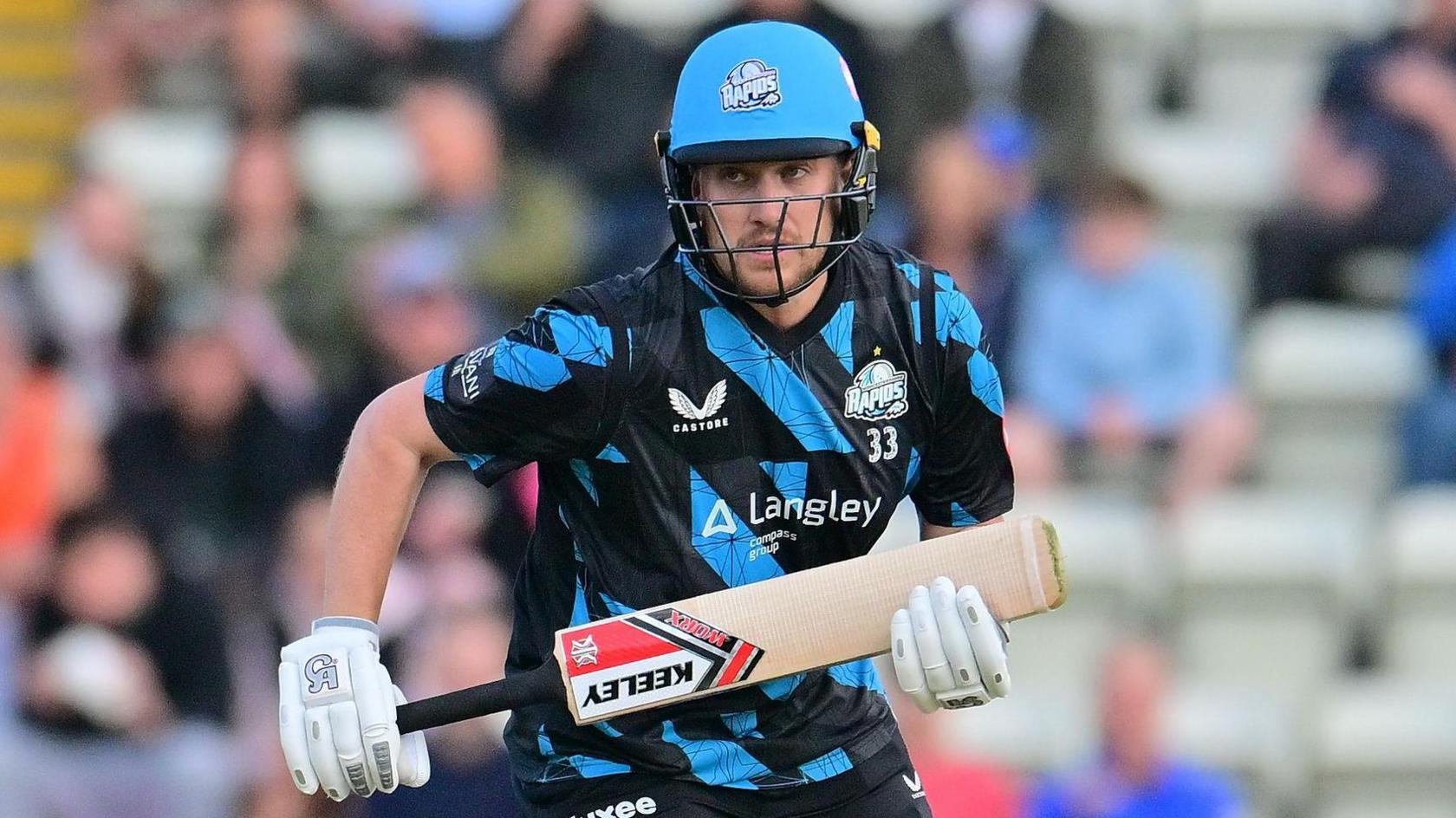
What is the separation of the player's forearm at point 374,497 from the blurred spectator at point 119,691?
9.71 ft

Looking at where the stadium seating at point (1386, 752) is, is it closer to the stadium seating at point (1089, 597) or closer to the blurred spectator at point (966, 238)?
the stadium seating at point (1089, 597)

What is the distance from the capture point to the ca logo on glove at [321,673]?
10.0ft

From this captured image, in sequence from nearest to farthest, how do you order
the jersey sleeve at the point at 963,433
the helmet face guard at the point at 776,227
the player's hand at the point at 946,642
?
1. the player's hand at the point at 946,642
2. the helmet face guard at the point at 776,227
3. the jersey sleeve at the point at 963,433

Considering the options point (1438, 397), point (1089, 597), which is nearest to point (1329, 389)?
point (1438, 397)

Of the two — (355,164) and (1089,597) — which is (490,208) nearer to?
(355,164)

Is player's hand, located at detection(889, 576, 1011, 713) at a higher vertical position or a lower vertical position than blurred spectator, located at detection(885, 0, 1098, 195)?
lower

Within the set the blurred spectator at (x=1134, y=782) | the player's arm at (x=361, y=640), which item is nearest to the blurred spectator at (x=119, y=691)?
the blurred spectator at (x=1134, y=782)

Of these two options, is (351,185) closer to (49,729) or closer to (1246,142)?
(49,729)

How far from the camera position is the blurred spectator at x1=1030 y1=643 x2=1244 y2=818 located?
575 centimetres

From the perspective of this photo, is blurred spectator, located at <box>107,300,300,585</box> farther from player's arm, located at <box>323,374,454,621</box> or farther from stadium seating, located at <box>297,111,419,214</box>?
player's arm, located at <box>323,374,454,621</box>

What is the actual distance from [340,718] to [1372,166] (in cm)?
465

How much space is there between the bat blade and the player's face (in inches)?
16.5

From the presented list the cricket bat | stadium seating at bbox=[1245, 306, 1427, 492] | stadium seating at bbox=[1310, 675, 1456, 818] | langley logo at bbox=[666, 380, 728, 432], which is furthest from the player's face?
stadium seating at bbox=[1245, 306, 1427, 492]

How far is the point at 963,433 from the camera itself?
3273mm
